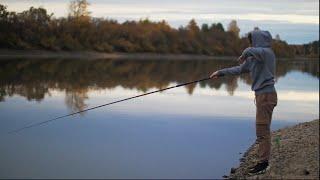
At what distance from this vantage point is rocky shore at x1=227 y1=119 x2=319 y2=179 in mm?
8258

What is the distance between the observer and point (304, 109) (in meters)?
20.2

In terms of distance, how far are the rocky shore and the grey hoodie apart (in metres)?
1.18

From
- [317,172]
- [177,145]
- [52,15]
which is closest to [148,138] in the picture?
[177,145]

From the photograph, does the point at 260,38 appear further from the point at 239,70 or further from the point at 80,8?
the point at 80,8

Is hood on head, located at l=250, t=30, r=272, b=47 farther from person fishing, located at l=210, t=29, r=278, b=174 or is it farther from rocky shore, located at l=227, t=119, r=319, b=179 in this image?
rocky shore, located at l=227, t=119, r=319, b=179

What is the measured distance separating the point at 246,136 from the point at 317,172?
5.73m

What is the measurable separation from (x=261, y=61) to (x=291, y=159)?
173 cm

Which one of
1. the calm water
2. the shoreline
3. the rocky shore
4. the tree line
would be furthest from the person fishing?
the tree line

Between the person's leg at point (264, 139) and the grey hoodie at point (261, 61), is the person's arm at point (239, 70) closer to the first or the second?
the grey hoodie at point (261, 61)

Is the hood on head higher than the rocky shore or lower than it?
higher

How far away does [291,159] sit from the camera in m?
9.24

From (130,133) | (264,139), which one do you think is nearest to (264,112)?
(264,139)

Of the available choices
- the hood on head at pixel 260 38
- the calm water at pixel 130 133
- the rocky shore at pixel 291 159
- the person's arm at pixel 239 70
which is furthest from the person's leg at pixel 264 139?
the hood on head at pixel 260 38

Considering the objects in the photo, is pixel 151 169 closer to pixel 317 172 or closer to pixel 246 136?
pixel 317 172
